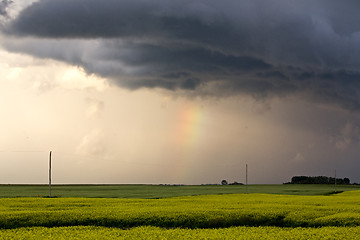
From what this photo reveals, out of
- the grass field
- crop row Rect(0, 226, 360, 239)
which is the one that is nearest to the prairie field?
crop row Rect(0, 226, 360, 239)

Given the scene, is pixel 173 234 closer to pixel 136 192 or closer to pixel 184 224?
pixel 184 224

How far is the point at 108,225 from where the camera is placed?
35.9 m

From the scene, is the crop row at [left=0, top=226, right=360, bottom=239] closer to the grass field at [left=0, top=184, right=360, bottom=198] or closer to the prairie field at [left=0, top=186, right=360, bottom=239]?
the prairie field at [left=0, top=186, right=360, bottom=239]

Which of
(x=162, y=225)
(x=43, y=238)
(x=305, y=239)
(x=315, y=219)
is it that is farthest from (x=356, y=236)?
(x=43, y=238)

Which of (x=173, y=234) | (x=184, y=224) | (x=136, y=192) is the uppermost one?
(x=173, y=234)

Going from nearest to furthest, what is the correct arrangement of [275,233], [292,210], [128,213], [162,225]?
[275,233] → [162,225] → [128,213] → [292,210]

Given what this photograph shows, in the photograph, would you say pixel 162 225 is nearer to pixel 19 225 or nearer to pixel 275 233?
pixel 275 233

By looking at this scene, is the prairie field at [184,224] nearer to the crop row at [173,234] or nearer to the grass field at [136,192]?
the crop row at [173,234]

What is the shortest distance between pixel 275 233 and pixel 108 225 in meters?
13.9

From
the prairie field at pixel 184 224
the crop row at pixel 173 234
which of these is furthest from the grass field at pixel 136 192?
the crop row at pixel 173 234

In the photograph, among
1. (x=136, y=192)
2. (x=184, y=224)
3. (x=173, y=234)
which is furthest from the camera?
(x=136, y=192)

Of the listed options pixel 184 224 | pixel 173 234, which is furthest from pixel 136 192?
pixel 173 234

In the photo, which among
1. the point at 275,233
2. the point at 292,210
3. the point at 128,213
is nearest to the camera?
the point at 275,233

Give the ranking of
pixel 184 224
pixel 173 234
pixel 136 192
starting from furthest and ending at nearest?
pixel 136 192 → pixel 184 224 → pixel 173 234
